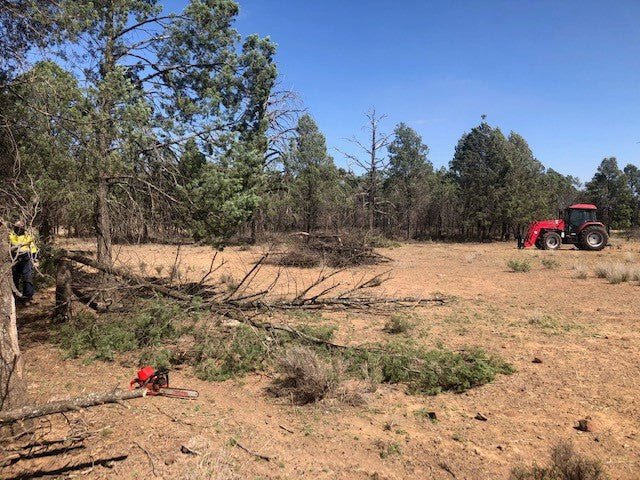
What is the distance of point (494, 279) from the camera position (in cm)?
1462

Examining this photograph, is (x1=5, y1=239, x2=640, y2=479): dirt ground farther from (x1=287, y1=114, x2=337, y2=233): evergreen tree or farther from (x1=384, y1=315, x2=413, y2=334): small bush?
(x1=287, y1=114, x2=337, y2=233): evergreen tree

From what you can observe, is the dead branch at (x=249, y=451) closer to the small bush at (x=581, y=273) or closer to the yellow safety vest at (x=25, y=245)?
the yellow safety vest at (x=25, y=245)

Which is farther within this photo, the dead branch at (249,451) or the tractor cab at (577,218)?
the tractor cab at (577,218)

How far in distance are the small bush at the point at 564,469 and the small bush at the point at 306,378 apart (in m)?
2.13

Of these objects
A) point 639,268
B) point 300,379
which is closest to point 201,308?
point 300,379

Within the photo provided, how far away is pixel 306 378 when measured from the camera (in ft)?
16.3

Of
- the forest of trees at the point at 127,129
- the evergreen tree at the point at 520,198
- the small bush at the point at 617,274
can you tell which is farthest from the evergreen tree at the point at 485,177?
the forest of trees at the point at 127,129

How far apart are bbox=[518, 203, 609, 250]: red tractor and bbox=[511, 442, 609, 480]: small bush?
24459mm

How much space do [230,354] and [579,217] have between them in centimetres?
2535

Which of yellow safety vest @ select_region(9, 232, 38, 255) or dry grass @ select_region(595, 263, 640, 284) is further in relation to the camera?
dry grass @ select_region(595, 263, 640, 284)

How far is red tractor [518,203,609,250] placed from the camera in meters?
24.8

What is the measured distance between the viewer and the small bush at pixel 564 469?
3199 mm

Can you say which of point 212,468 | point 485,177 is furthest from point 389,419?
point 485,177

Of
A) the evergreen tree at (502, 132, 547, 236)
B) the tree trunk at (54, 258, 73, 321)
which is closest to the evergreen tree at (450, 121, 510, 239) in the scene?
the evergreen tree at (502, 132, 547, 236)
